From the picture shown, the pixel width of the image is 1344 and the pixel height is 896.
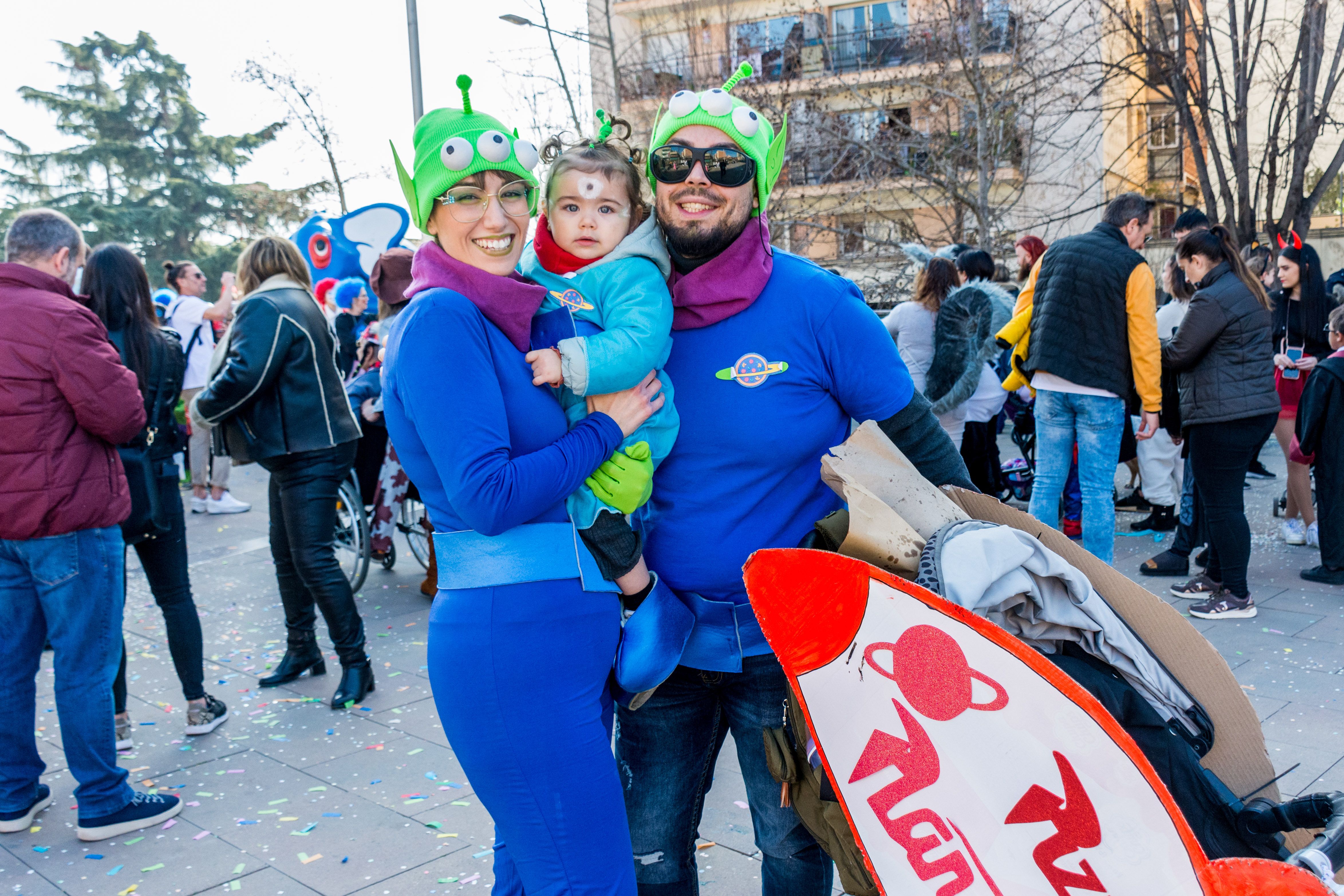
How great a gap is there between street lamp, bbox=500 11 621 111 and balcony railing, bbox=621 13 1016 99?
0.69 m

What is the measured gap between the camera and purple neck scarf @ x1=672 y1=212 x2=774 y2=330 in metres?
2.17

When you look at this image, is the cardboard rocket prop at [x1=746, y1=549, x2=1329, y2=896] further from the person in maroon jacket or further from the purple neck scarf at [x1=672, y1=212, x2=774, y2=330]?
the person in maroon jacket

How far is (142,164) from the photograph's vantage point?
34781mm

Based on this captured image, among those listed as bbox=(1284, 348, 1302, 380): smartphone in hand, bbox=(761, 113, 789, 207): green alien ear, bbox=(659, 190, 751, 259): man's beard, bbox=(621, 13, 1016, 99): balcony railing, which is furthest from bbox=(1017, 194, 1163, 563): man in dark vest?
bbox=(621, 13, 1016, 99): balcony railing

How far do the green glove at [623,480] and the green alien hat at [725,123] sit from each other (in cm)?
64

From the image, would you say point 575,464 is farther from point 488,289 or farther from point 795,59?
point 795,59

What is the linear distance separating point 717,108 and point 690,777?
1.46m

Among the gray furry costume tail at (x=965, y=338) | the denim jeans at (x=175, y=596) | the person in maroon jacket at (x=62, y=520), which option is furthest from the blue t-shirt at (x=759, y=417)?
the gray furry costume tail at (x=965, y=338)

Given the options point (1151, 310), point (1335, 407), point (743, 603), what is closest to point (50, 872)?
point (743, 603)

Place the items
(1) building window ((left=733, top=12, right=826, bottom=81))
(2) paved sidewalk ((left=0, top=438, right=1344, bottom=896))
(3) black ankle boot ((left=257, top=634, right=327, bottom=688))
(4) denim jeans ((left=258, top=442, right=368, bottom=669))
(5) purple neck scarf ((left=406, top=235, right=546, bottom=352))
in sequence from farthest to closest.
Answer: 1. (1) building window ((left=733, top=12, right=826, bottom=81))
2. (3) black ankle boot ((left=257, top=634, right=327, bottom=688))
3. (4) denim jeans ((left=258, top=442, right=368, bottom=669))
4. (2) paved sidewalk ((left=0, top=438, right=1344, bottom=896))
5. (5) purple neck scarf ((left=406, top=235, right=546, bottom=352))

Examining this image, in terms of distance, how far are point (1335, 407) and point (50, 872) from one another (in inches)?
259

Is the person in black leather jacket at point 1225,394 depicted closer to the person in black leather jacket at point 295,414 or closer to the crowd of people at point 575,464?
the crowd of people at point 575,464

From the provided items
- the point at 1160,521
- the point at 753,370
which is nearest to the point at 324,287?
the point at 1160,521

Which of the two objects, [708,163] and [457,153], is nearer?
[457,153]
